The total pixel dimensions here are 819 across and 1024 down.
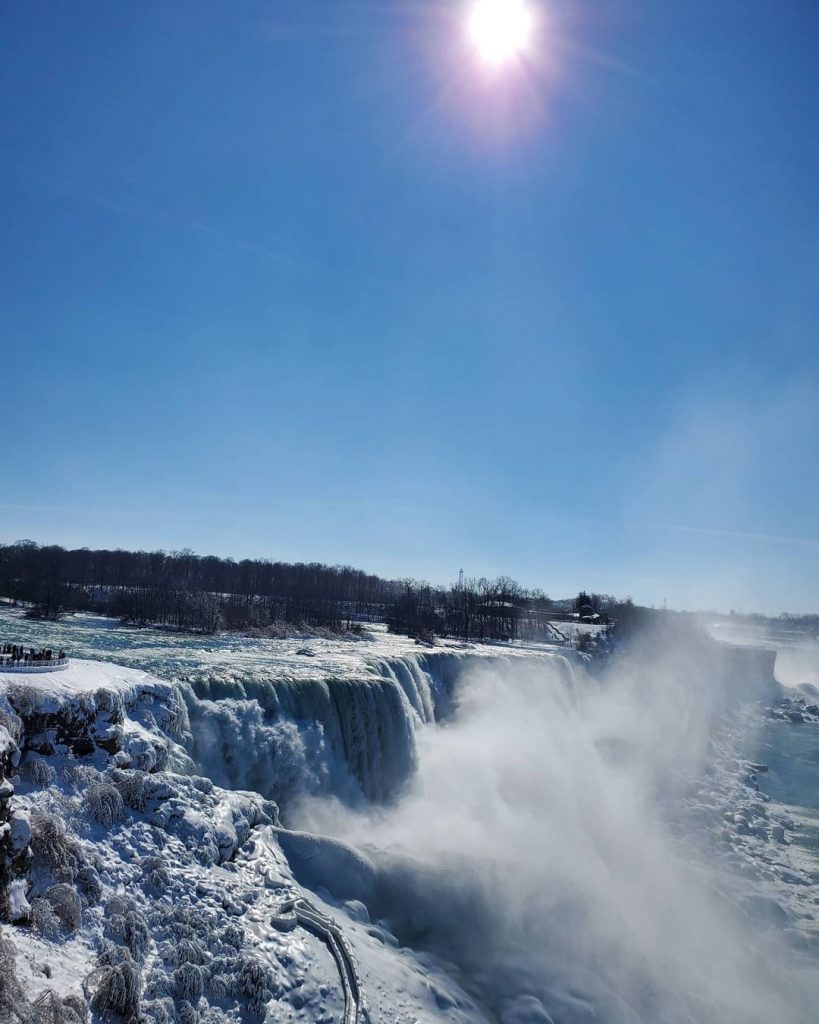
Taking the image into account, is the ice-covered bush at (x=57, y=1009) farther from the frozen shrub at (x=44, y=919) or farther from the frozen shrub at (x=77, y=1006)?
the frozen shrub at (x=44, y=919)

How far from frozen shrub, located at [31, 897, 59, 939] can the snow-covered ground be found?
0.08ft

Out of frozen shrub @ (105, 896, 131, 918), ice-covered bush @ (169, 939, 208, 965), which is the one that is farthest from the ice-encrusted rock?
ice-covered bush @ (169, 939, 208, 965)

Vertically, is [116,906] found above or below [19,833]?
below

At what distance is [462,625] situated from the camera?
66.4 metres

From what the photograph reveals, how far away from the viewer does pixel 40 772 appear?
9.79 meters

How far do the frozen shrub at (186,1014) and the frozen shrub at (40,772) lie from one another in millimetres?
4007

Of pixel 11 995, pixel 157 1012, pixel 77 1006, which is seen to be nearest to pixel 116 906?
pixel 157 1012

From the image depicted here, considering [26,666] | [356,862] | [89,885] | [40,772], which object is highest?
[26,666]

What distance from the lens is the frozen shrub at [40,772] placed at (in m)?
9.75

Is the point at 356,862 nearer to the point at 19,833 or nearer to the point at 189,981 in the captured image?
the point at 189,981

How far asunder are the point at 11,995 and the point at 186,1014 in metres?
2.41

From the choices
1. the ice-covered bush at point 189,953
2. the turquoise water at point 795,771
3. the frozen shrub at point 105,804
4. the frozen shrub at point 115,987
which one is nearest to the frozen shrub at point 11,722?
the frozen shrub at point 105,804

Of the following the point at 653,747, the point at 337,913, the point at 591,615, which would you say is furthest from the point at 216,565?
the point at 337,913

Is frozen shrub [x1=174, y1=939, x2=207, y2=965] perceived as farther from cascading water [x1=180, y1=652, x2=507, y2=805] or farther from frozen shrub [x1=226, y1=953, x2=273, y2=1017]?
cascading water [x1=180, y1=652, x2=507, y2=805]
